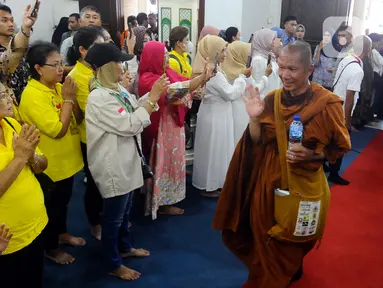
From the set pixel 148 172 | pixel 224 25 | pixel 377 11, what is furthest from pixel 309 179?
pixel 377 11

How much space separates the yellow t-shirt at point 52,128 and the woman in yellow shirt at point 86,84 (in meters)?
0.13

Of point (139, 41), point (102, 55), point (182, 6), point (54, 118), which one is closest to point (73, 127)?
point (54, 118)

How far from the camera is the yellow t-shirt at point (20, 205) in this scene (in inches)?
56.2

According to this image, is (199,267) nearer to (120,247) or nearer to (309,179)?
(120,247)

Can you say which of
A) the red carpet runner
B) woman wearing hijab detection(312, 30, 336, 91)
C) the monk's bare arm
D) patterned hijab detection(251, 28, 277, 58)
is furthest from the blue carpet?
woman wearing hijab detection(312, 30, 336, 91)

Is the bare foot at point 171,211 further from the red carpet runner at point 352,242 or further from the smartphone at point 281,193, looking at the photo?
the smartphone at point 281,193

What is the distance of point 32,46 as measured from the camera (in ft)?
6.94

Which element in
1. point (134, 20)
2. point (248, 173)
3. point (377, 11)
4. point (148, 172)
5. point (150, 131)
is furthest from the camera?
point (377, 11)

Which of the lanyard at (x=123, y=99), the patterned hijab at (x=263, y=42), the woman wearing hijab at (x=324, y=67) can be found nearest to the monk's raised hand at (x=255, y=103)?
the lanyard at (x=123, y=99)

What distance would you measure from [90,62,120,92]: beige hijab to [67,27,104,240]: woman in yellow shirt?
35 cm

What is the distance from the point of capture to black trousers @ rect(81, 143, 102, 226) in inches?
99.7

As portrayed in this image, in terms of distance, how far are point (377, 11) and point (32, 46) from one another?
7.25 m

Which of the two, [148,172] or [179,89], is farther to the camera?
[179,89]

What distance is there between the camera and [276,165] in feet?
6.19
